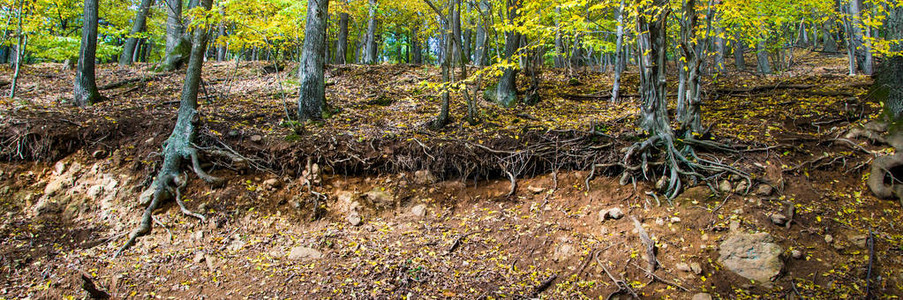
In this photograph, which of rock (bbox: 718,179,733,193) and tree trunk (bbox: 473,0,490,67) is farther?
tree trunk (bbox: 473,0,490,67)

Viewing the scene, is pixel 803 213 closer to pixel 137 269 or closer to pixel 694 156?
pixel 694 156

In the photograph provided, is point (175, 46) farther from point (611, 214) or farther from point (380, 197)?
point (611, 214)

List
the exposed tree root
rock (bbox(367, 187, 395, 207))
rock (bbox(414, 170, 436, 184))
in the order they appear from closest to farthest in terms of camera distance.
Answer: the exposed tree root, rock (bbox(367, 187, 395, 207)), rock (bbox(414, 170, 436, 184))

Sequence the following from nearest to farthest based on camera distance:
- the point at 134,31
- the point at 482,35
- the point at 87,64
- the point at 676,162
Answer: the point at 676,162 → the point at 87,64 → the point at 134,31 → the point at 482,35

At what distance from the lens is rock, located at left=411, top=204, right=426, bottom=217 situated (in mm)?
5730

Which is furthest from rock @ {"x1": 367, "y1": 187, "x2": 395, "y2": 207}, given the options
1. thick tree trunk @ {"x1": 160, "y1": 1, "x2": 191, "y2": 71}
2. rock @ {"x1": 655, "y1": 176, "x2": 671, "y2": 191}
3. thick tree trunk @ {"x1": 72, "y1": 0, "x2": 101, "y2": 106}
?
thick tree trunk @ {"x1": 160, "y1": 1, "x2": 191, "y2": 71}

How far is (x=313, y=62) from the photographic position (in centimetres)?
749

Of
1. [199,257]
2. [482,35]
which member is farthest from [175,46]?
[482,35]

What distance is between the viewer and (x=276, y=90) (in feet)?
31.0

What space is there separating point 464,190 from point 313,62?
4.02 metres

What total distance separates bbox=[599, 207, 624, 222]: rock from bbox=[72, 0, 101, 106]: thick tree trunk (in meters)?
9.78

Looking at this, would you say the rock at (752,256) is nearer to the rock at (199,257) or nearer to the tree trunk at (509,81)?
the tree trunk at (509,81)

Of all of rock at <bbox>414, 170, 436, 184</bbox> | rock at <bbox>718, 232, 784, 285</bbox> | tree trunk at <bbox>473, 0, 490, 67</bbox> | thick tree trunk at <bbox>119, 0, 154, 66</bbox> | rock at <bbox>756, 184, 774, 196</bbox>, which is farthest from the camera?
thick tree trunk at <bbox>119, 0, 154, 66</bbox>

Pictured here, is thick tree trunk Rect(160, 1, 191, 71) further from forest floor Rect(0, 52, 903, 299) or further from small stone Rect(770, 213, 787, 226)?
small stone Rect(770, 213, 787, 226)
